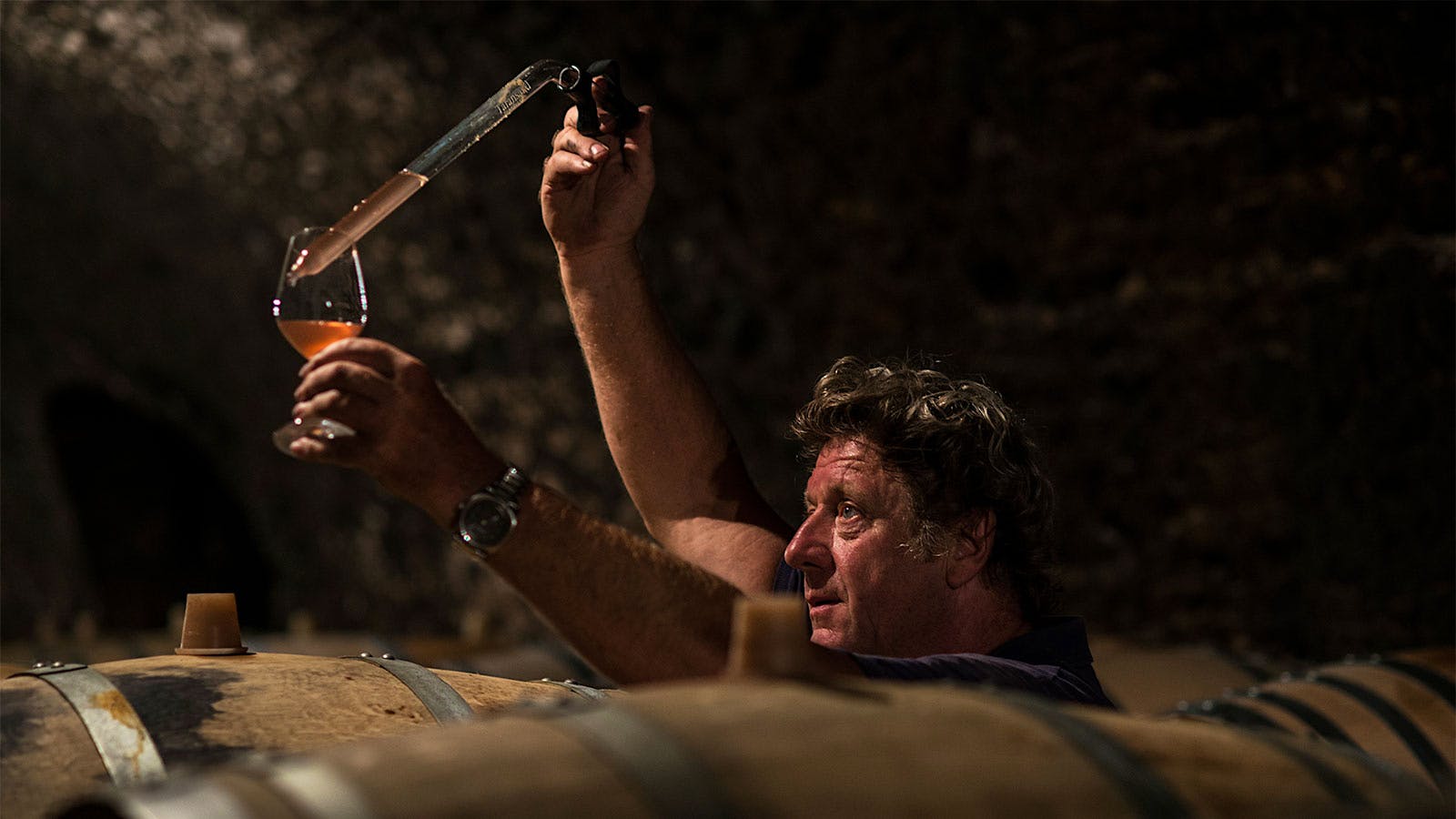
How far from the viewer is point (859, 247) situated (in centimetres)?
498

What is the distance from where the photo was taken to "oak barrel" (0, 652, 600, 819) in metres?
1.51

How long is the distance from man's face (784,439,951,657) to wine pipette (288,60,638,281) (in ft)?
2.15

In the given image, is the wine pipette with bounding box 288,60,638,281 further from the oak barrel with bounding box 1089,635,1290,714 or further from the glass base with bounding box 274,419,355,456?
the oak barrel with bounding box 1089,635,1290,714

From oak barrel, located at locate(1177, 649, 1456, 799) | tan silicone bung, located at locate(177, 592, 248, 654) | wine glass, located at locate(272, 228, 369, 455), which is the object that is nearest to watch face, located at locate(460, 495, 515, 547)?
wine glass, located at locate(272, 228, 369, 455)

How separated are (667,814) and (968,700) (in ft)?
0.98

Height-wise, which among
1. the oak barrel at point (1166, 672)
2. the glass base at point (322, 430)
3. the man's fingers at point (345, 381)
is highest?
the man's fingers at point (345, 381)

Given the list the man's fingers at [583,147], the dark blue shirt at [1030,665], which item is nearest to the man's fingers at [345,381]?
the dark blue shirt at [1030,665]

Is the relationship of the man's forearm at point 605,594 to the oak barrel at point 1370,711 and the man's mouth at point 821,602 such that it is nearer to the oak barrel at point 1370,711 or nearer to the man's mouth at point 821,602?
the man's mouth at point 821,602

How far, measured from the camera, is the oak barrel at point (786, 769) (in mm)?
981

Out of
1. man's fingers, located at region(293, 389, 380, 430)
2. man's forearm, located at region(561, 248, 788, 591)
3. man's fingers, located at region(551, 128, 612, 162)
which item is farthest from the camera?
man's forearm, located at region(561, 248, 788, 591)

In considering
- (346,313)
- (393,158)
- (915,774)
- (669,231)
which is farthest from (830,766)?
(393,158)

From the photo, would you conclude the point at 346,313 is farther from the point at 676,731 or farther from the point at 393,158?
the point at 393,158

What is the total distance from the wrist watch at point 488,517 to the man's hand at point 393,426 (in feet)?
0.05

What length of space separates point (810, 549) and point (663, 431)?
0.49 m
